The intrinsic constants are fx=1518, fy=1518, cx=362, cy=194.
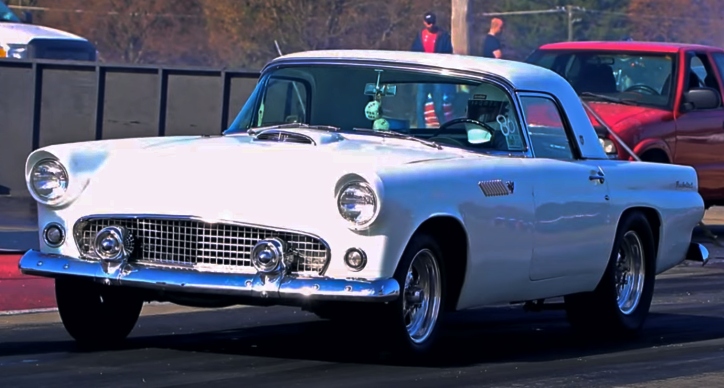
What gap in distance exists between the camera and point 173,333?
8180mm

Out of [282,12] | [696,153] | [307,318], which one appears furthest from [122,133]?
[282,12]

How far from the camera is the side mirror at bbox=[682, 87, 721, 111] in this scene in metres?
14.4

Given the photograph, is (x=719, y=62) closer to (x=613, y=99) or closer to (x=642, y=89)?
(x=642, y=89)

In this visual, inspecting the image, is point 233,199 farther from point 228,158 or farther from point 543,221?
point 543,221

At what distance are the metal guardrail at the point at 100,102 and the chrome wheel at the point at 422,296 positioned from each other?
1014 centimetres

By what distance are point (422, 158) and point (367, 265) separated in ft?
2.77

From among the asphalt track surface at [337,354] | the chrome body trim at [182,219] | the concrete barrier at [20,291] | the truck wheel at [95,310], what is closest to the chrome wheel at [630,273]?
the asphalt track surface at [337,354]

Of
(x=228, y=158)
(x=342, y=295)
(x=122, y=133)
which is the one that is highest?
(x=228, y=158)

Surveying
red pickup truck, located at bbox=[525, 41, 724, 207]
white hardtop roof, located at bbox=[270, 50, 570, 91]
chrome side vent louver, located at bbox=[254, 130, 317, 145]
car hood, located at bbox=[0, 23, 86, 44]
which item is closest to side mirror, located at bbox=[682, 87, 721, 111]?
red pickup truck, located at bbox=[525, 41, 724, 207]

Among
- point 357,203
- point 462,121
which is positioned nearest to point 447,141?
point 462,121

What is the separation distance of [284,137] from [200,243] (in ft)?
3.27

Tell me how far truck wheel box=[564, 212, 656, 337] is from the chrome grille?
2.42 metres

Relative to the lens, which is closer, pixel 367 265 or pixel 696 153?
pixel 367 265

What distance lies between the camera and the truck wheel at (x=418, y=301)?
6730 mm
